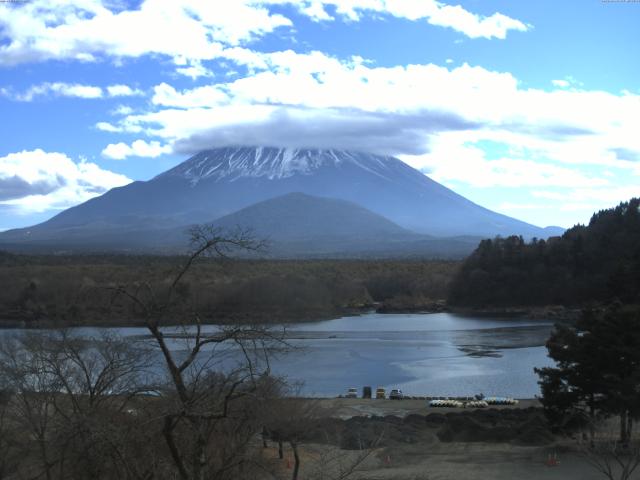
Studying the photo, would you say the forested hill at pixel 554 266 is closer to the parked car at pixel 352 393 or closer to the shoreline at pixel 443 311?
the shoreline at pixel 443 311

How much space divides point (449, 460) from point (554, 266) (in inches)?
2054

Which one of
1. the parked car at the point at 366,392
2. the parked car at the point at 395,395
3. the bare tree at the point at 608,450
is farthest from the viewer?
the parked car at the point at 366,392

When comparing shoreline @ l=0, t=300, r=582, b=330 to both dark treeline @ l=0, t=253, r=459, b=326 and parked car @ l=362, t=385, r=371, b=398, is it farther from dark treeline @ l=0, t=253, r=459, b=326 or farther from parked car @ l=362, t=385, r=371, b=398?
parked car @ l=362, t=385, r=371, b=398

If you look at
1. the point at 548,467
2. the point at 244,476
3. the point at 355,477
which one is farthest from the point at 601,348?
the point at 244,476

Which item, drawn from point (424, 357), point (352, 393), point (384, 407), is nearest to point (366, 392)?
point (352, 393)

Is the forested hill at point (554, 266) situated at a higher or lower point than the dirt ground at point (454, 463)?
higher

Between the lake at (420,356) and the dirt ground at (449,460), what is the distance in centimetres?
334

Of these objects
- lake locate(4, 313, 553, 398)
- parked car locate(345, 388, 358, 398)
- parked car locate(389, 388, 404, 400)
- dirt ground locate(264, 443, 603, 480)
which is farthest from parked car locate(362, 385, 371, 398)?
dirt ground locate(264, 443, 603, 480)

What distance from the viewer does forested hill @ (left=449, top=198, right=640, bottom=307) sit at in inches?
2559

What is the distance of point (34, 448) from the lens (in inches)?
487

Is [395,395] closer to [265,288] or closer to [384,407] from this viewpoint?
[384,407]

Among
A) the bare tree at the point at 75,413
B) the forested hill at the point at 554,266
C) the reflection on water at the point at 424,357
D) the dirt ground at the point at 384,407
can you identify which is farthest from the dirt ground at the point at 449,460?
the forested hill at the point at 554,266

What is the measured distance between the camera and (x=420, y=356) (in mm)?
40750

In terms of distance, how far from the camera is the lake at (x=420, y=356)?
31453 mm
